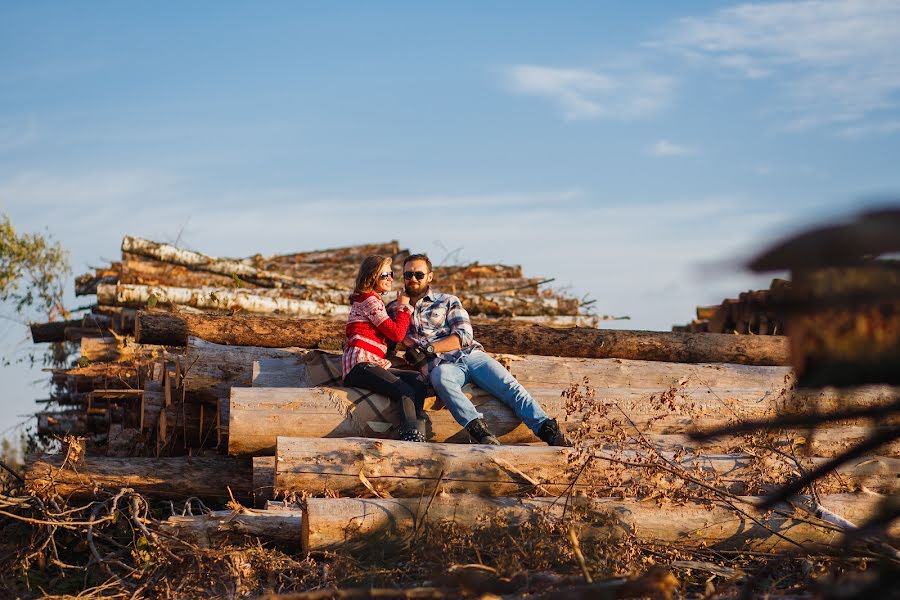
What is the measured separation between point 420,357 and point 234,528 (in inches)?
100

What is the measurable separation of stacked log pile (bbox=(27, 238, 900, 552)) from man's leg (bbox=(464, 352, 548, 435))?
0.17 meters

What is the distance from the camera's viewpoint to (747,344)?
33.9 ft

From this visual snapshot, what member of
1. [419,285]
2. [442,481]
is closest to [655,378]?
[419,285]

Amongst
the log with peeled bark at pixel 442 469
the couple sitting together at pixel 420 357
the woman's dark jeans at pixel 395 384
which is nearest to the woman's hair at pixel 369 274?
the couple sitting together at pixel 420 357

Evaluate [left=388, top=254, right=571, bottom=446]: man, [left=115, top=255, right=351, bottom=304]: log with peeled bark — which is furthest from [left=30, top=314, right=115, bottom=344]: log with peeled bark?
[left=388, top=254, right=571, bottom=446]: man

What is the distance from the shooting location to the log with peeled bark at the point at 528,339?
9711 millimetres

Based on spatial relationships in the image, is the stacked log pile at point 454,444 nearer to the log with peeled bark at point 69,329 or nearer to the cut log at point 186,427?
the cut log at point 186,427

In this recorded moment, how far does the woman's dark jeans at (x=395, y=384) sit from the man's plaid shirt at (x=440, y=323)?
370mm

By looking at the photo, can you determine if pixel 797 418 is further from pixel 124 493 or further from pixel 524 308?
pixel 524 308

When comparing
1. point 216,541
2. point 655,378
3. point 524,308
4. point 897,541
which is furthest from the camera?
point 524,308

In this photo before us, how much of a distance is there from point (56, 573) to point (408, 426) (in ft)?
10.1

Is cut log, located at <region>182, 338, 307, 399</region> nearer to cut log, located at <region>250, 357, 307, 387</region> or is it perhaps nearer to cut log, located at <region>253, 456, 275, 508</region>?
cut log, located at <region>250, 357, 307, 387</region>

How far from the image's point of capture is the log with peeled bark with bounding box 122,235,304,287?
14828 millimetres

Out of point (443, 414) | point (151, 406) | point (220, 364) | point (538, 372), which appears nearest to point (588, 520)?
point (443, 414)
